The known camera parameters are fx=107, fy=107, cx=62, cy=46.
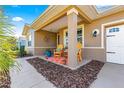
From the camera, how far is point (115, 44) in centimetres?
624

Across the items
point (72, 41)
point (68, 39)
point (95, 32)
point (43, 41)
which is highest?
point (95, 32)

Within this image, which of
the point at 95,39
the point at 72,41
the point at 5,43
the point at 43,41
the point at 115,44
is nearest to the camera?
the point at 5,43

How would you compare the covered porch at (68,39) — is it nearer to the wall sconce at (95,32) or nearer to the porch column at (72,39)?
the porch column at (72,39)

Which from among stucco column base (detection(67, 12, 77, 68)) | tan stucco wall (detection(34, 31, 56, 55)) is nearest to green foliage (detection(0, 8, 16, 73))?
stucco column base (detection(67, 12, 77, 68))

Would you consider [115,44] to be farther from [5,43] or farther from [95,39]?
[5,43]

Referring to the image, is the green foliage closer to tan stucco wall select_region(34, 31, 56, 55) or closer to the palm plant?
the palm plant

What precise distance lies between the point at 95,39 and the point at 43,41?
603 centimetres

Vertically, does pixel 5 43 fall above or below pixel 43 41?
below

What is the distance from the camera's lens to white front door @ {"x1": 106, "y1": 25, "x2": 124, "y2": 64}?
19.5ft

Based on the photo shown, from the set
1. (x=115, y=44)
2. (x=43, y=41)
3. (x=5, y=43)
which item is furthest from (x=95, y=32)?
(x=5, y=43)

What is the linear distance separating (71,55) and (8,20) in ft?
12.5

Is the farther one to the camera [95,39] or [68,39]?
[95,39]

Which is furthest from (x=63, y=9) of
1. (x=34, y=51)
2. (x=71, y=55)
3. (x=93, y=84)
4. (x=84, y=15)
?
(x=34, y=51)
